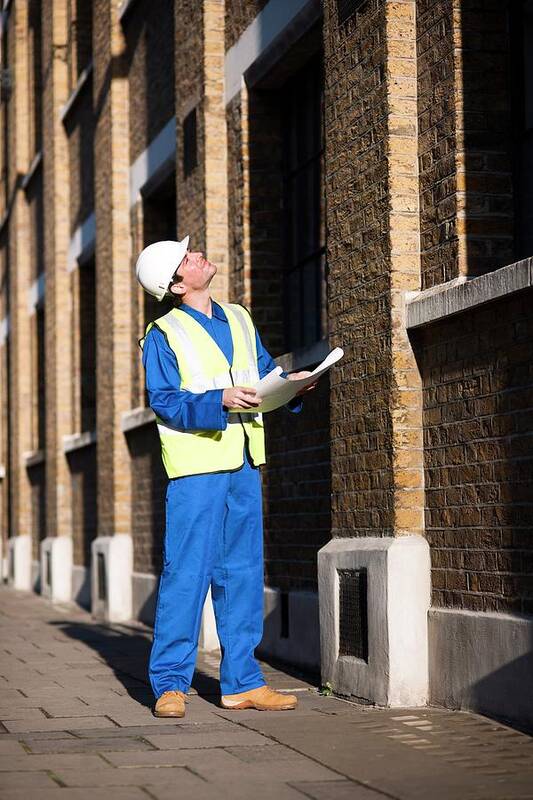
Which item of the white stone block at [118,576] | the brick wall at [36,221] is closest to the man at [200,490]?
the white stone block at [118,576]

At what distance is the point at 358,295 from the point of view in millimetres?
7441

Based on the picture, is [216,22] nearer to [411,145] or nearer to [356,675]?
[411,145]

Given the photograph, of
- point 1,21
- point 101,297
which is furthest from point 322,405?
point 1,21

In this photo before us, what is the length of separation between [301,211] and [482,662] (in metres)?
4.58

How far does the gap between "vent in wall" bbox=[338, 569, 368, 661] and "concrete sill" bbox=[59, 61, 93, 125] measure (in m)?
9.63

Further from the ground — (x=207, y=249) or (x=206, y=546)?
(x=207, y=249)

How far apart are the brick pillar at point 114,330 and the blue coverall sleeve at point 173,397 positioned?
730 cm

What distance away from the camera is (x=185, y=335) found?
262 inches

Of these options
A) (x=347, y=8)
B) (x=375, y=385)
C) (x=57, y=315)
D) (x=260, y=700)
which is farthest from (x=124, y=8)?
(x=260, y=700)

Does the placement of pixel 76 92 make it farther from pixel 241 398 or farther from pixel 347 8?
pixel 241 398

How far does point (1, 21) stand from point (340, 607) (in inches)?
741

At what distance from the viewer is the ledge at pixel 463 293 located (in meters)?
5.96

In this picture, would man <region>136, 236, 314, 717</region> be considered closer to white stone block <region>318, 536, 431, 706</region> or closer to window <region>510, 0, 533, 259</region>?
white stone block <region>318, 536, 431, 706</region>

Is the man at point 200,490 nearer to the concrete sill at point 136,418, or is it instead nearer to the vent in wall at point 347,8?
the vent in wall at point 347,8
